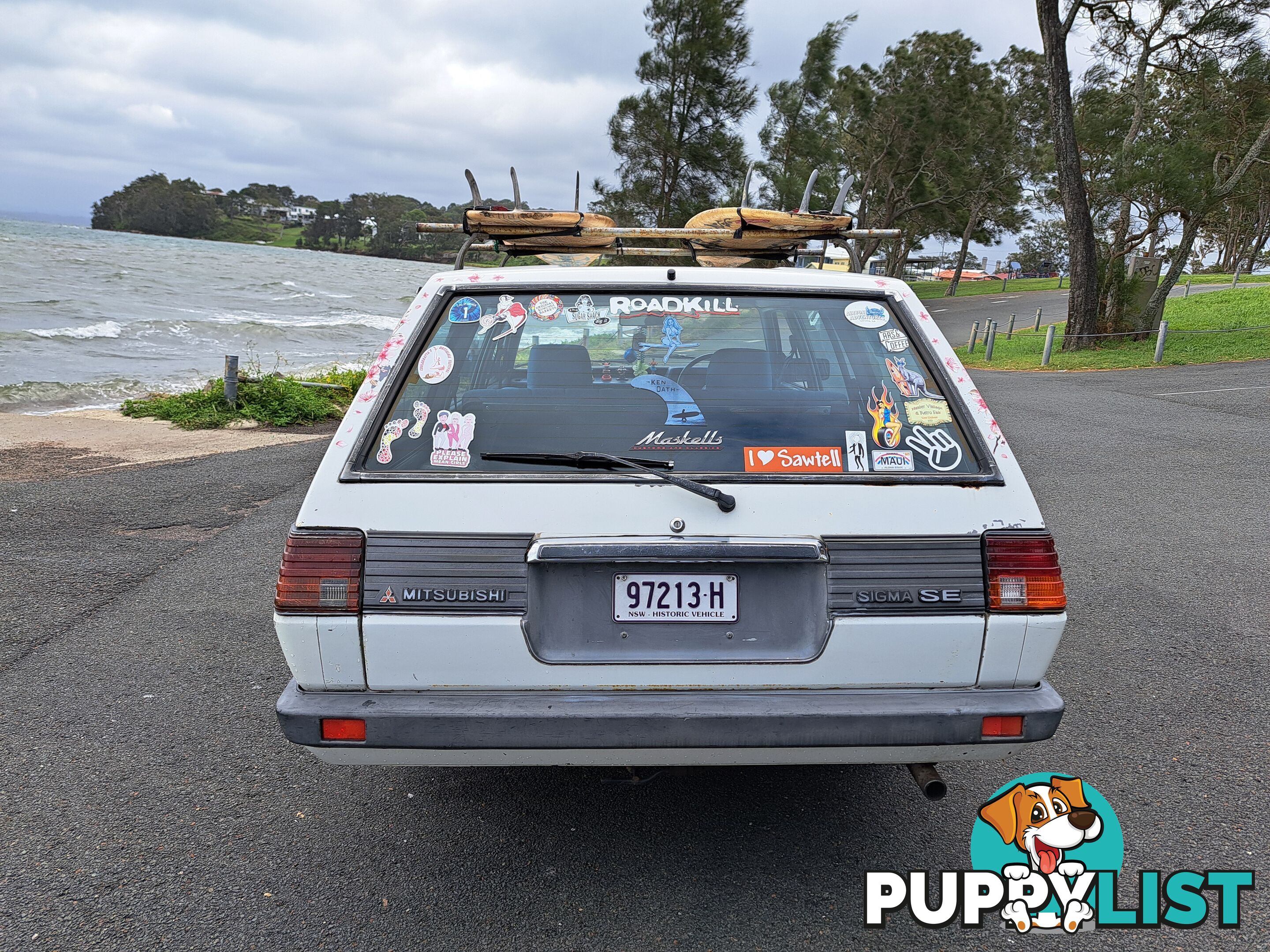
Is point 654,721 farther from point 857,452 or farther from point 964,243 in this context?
point 964,243

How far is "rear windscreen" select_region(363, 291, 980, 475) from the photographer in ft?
8.59

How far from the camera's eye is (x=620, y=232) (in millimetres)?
3555

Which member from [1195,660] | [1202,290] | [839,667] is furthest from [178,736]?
[1202,290]

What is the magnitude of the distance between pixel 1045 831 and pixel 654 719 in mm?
1365

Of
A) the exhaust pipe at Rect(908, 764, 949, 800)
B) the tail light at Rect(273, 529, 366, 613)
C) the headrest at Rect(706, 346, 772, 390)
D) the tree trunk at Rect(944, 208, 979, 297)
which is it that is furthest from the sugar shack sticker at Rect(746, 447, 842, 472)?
the tree trunk at Rect(944, 208, 979, 297)

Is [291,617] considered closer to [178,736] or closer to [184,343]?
[178,736]

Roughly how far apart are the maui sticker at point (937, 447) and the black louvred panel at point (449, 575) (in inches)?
43.1

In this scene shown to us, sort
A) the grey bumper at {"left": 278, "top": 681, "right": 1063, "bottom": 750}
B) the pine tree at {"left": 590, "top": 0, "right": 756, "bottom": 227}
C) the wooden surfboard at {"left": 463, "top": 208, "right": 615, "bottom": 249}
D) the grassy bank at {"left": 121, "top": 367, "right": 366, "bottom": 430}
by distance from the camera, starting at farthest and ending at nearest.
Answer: the pine tree at {"left": 590, "top": 0, "right": 756, "bottom": 227}
the grassy bank at {"left": 121, "top": 367, "right": 366, "bottom": 430}
the wooden surfboard at {"left": 463, "top": 208, "right": 615, "bottom": 249}
the grey bumper at {"left": 278, "top": 681, "right": 1063, "bottom": 750}

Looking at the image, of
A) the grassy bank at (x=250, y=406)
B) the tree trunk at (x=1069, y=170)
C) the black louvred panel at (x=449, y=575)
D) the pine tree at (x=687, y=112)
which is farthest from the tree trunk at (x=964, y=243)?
the black louvred panel at (x=449, y=575)

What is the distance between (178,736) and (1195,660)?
172 inches

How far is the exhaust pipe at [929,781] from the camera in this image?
99.2 inches

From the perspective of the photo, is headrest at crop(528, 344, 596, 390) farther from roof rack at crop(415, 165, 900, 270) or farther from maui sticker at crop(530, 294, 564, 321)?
roof rack at crop(415, 165, 900, 270)

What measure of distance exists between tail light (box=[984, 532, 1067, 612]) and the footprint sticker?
1549 mm

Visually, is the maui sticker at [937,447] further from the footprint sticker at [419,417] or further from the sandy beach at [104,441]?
the sandy beach at [104,441]
